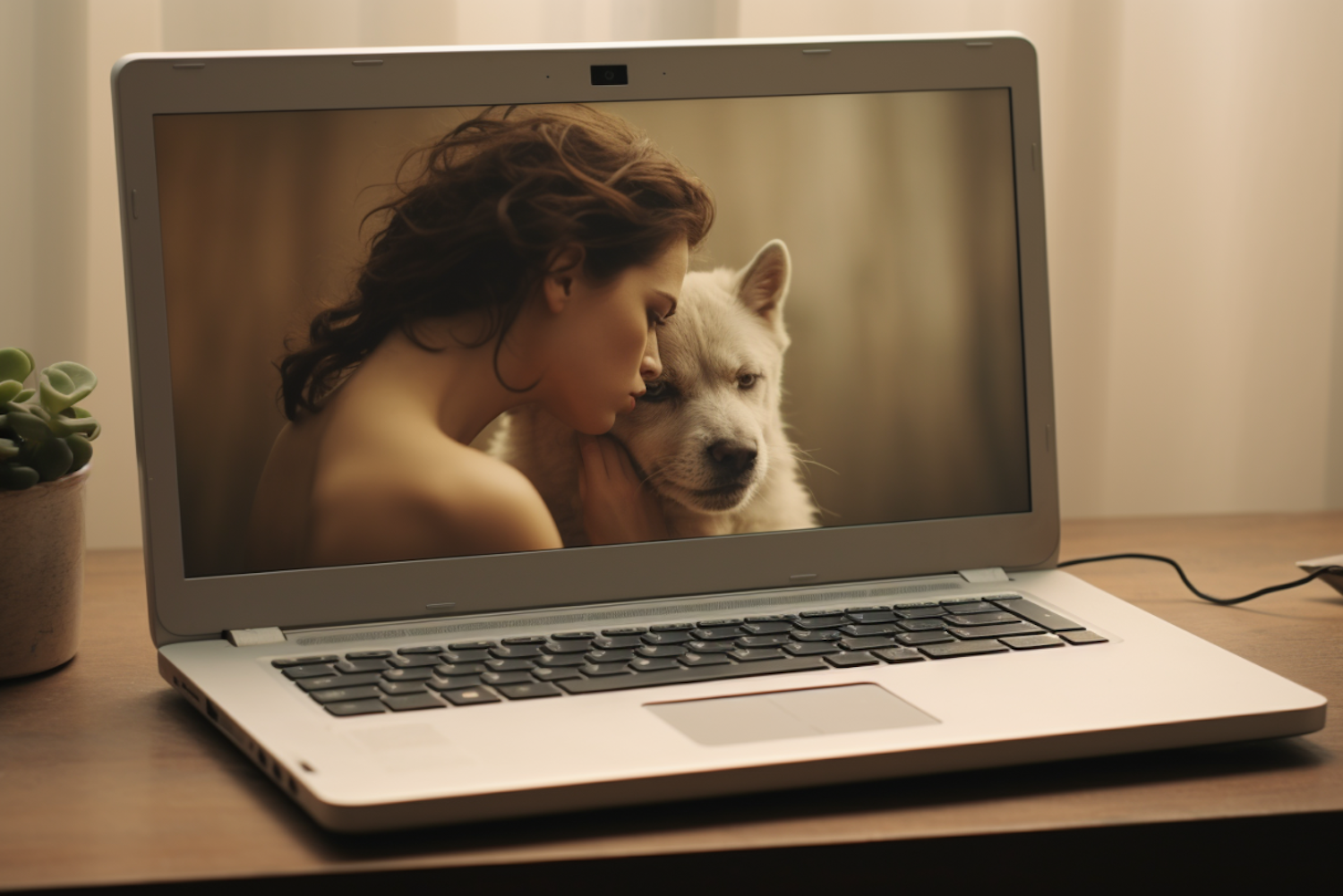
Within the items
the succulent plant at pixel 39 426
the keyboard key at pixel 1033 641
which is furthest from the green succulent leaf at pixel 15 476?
the keyboard key at pixel 1033 641

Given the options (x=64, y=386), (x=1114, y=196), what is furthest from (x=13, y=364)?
(x=1114, y=196)

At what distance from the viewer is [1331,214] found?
1.36 meters

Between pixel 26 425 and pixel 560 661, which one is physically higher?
pixel 26 425

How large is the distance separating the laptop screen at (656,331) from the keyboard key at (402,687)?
0.43ft

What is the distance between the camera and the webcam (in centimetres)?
76

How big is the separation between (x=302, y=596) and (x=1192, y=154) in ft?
3.61

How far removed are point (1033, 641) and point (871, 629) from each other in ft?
0.30

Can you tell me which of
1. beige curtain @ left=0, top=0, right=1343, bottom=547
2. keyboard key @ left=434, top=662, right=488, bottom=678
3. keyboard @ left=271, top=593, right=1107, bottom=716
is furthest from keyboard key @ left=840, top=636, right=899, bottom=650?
beige curtain @ left=0, top=0, right=1343, bottom=547

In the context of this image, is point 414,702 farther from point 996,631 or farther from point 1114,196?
point 1114,196

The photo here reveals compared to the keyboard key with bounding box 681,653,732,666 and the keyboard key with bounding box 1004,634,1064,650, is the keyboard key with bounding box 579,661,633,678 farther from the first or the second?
the keyboard key with bounding box 1004,634,1064,650

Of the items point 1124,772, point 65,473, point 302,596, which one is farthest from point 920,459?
point 65,473

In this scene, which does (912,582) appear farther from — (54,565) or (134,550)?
(134,550)

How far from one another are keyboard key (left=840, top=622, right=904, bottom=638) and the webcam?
369 mm

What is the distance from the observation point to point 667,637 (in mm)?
687
